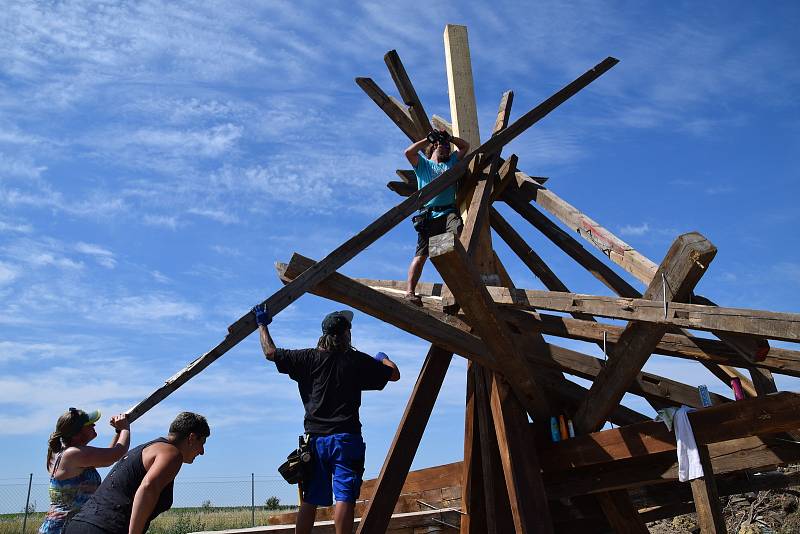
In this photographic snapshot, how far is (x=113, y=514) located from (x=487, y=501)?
2922 mm

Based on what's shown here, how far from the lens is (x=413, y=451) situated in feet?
18.0

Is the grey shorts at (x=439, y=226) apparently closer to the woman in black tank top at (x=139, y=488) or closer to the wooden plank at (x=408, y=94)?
the wooden plank at (x=408, y=94)

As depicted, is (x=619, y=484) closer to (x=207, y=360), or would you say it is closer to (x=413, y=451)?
(x=413, y=451)

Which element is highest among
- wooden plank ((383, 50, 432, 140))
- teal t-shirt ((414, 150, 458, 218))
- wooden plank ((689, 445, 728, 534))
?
wooden plank ((383, 50, 432, 140))

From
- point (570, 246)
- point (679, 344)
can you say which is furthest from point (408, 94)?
point (679, 344)

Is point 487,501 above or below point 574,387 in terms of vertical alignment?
below

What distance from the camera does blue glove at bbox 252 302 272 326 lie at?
14.3ft

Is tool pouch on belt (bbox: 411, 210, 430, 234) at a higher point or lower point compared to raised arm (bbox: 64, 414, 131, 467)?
higher

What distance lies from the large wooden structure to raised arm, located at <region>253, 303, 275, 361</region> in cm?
6

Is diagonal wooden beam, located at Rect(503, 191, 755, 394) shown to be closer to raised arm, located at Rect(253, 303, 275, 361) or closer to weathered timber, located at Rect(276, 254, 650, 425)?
weathered timber, located at Rect(276, 254, 650, 425)

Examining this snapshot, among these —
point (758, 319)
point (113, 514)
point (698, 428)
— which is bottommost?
point (113, 514)

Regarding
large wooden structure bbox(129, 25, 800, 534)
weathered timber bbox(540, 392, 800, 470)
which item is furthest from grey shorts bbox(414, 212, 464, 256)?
weathered timber bbox(540, 392, 800, 470)

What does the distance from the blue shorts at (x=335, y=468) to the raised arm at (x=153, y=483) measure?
1.25 m

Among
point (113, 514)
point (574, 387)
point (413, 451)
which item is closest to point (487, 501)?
point (413, 451)
